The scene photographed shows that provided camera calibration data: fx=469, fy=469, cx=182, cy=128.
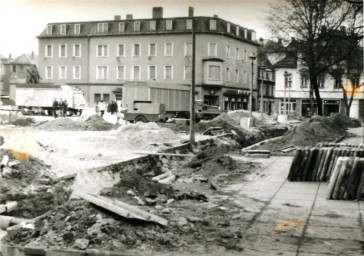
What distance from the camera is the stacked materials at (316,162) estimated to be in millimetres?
12086

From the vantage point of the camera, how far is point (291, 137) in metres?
22.6

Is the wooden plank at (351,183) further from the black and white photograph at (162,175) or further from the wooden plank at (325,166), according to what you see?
the wooden plank at (325,166)

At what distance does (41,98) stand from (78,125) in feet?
35.5

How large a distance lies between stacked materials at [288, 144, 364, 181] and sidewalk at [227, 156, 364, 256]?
43 cm

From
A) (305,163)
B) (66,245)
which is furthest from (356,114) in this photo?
(66,245)

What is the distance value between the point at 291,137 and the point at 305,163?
1036 cm

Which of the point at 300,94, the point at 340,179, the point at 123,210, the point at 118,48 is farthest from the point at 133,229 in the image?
the point at 300,94

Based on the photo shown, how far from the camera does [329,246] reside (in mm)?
6480

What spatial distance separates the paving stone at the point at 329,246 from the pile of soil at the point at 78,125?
2324 centimetres

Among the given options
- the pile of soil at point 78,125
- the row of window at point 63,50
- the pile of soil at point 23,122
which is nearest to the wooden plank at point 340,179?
the row of window at point 63,50

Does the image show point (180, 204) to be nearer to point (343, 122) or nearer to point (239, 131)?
point (239, 131)

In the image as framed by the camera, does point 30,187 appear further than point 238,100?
No

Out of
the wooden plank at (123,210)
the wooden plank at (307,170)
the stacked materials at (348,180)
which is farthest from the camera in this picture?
the wooden plank at (307,170)

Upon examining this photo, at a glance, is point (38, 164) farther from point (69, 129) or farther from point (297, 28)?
point (297, 28)
